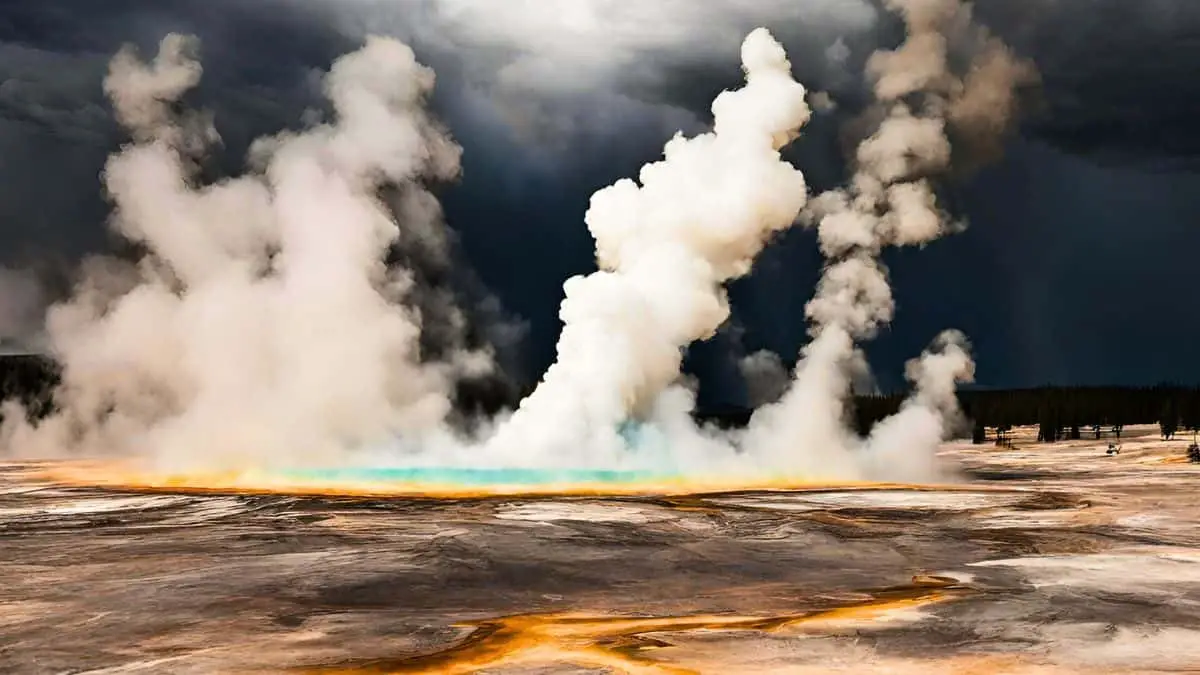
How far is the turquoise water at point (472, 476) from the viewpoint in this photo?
50.4 metres

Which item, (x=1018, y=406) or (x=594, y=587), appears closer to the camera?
(x=594, y=587)

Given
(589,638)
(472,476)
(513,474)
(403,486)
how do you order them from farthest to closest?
(513,474), (472,476), (403,486), (589,638)

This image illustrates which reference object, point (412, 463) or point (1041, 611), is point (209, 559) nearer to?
point (1041, 611)

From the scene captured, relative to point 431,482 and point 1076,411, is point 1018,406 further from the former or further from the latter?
point 431,482

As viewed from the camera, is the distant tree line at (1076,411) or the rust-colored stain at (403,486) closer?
the rust-colored stain at (403,486)

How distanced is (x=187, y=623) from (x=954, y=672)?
1199 centimetres

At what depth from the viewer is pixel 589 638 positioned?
1639 cm

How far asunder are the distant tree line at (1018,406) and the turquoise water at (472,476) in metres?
16.4

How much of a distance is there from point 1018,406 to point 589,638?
165 meters

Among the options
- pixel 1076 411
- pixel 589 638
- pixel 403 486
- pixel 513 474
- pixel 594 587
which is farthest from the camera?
pixel 1076 411

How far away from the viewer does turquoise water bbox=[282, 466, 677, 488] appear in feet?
165

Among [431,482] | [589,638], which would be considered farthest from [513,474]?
[589,638]

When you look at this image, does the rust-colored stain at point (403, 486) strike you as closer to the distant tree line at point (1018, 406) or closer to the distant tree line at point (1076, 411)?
the distant tree line at point (1018, 406)

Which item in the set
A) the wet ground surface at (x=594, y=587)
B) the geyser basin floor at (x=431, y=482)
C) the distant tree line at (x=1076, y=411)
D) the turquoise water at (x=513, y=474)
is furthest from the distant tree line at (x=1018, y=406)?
the wet ground surface at (x=594, y=587)
